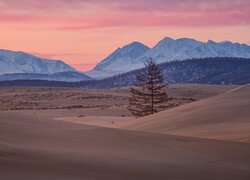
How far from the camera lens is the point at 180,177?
19.0 feet

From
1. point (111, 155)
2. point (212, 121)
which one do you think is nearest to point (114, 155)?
point (111, 155)

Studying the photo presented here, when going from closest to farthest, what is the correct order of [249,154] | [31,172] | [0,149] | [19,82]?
1. [31,172]
2. [0,149]
3. [249,154]
4. [19,82]

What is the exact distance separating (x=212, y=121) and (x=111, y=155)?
25.6 feet

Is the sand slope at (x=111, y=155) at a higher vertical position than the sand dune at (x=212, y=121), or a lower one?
higher

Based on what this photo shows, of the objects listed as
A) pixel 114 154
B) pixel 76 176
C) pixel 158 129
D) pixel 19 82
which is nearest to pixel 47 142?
pixel 114 154

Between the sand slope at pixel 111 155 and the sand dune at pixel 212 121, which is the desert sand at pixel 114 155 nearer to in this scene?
the sand slope at pixel 111 155

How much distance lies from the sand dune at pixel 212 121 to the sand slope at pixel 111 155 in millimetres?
2243

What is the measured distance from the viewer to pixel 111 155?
7.13m

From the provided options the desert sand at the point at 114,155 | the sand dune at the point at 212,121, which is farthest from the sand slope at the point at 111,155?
the sand dune at the point at 212,121

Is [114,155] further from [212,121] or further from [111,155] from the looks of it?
[212,121]

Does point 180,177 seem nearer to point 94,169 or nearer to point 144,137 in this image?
point 94,169

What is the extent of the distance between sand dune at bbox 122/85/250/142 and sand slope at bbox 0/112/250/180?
88.3 inches

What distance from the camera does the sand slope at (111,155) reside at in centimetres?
554

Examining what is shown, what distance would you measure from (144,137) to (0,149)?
376 centimetres
